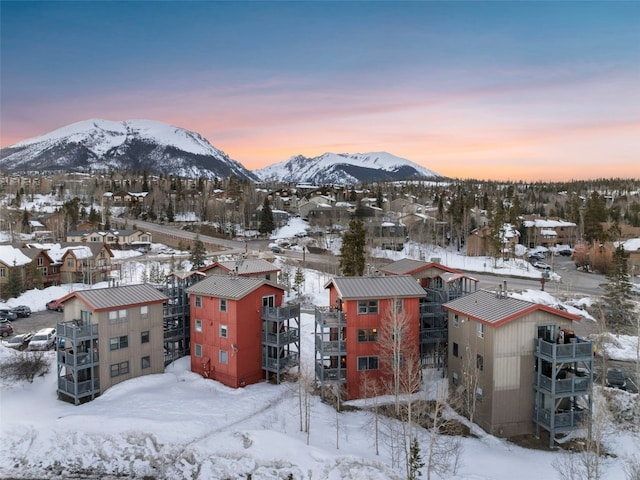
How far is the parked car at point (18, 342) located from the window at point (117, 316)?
42.6 ft

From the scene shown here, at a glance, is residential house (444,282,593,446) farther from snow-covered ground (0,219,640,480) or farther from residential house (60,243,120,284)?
residential house (60,243,120,284)

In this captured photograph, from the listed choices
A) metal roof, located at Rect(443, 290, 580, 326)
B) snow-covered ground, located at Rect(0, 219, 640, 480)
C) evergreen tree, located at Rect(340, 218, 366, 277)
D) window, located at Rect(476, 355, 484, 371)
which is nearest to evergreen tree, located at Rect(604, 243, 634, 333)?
snow-covered ground, located at Rect(0, 219, 640, 480)

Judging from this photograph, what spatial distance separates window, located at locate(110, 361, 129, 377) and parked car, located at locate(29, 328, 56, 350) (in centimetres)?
1062

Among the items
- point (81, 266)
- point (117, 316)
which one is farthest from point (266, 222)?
point (117, 316)

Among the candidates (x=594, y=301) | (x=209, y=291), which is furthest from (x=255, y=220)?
(x=209, y=291)

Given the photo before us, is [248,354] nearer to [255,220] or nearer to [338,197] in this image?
[255,220]

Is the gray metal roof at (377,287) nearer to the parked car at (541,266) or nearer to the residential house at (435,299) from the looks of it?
the residential house at (435,299)

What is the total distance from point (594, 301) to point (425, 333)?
32.5m

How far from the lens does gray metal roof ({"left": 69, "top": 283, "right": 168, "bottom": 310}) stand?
3188 centimetres

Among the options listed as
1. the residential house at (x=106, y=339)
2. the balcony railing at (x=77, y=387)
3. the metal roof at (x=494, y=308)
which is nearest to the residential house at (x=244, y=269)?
the residential house at (x=106, y=339)

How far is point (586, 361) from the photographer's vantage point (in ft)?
91.5

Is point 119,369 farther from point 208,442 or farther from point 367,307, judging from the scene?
point 367,307

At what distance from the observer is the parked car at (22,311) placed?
169ft

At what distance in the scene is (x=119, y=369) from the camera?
3259cm
